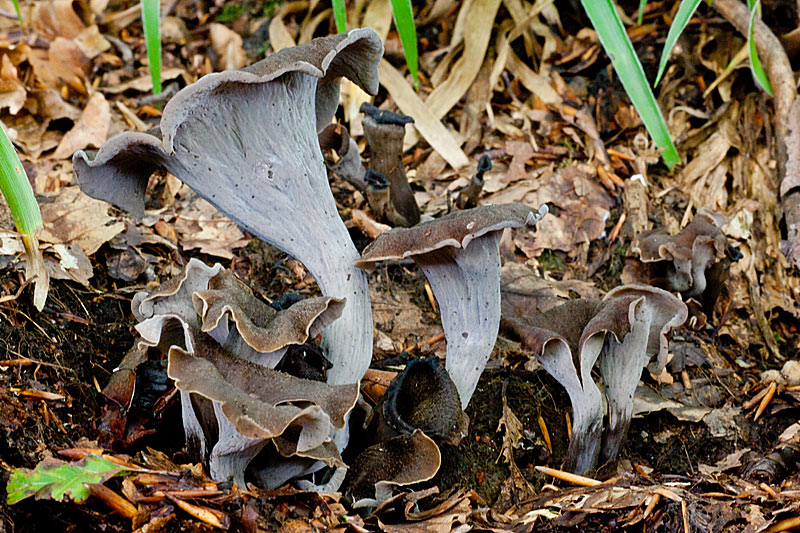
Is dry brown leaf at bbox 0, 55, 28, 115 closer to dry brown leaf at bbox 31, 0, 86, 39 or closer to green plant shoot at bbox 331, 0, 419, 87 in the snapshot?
dry brown leaf at bbox 31, 0, 86, 39

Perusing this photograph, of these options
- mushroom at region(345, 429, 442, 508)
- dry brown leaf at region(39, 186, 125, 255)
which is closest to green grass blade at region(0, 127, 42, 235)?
dry brown leaf at region(39, 186, 125, 255)

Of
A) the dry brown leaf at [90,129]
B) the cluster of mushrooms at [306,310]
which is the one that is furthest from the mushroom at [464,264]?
the dry brown leaf at [90,129]

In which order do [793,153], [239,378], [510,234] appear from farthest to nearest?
[793,153] < [510,234] < [239,378]

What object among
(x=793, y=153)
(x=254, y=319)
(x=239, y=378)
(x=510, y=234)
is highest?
(x=793, y=153)

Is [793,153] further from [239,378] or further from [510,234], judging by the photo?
[239,378]

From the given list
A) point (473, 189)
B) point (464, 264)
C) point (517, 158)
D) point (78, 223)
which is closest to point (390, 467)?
point (464, 264)

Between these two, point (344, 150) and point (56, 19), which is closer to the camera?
point (344, 150)

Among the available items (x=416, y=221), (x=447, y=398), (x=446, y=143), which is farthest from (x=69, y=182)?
(x=447, y=398)
